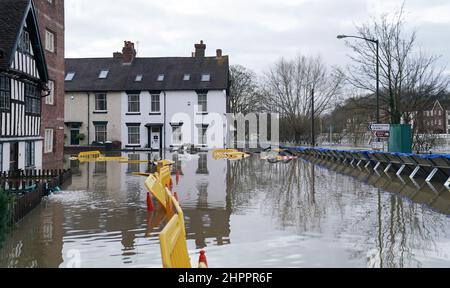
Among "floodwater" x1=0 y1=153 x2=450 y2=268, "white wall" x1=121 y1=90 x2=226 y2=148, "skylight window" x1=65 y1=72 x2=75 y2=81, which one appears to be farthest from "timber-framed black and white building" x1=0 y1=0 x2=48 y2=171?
"skylight window" x1=65 y1=72 x2=75 y2=81

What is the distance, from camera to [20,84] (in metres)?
20.9

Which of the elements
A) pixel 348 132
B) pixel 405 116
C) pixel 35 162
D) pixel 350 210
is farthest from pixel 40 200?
pixel 348 132

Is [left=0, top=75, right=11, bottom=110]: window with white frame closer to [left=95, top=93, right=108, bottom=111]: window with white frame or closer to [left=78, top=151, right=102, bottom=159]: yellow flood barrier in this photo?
[left=78, top=151, right=102, bottom=159]: yellow flood barrier

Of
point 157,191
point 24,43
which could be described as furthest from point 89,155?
point 157,191

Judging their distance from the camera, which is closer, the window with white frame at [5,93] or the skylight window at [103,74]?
the window with white frame at [5,93]

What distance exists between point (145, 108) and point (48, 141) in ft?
62.2

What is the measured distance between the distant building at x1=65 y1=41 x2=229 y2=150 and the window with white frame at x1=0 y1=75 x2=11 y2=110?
27.2 metres

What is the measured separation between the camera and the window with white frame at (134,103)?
47.5 meters

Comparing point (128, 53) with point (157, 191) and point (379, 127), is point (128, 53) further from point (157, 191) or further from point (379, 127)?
point (157, 191)

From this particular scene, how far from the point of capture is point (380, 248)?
7.90 meters

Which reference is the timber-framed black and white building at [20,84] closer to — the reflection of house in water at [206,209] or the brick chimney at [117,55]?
the reflection of house in water at [206,209]

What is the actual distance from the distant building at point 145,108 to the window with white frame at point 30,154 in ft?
78.2

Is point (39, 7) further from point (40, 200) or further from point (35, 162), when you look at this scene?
point (40, 200)

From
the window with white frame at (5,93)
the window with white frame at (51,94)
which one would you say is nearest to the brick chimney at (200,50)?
the window with white frame at (51,94)
